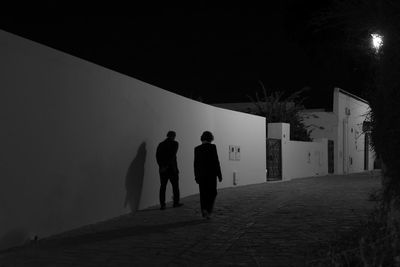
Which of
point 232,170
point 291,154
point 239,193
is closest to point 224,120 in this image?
point 232,170

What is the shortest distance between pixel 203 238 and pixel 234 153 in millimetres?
11159

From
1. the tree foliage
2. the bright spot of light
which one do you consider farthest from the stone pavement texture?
the tree foliage

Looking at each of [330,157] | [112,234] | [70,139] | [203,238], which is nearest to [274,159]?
[330,157]

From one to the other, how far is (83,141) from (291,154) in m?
16.7

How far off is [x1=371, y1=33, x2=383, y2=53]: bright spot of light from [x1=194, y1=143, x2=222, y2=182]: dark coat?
4938mm

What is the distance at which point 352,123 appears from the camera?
36969mm

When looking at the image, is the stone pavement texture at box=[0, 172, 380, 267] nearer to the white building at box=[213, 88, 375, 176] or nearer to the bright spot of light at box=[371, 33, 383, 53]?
the bright spot of light at box=[371, 33, 383, 53]

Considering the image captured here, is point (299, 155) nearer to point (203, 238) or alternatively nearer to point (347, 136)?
point (347, 136)

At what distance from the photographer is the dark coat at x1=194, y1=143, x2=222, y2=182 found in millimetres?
11352

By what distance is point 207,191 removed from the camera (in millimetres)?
11281

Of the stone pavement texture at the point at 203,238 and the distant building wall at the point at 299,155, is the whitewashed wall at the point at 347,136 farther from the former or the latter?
the stone pavement texture at the point at 203,238

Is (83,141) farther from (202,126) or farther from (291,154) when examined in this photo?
(291,154)

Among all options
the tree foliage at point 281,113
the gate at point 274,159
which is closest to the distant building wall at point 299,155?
the gate at point 274,159

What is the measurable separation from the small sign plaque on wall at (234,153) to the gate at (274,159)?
3965 millimetres
